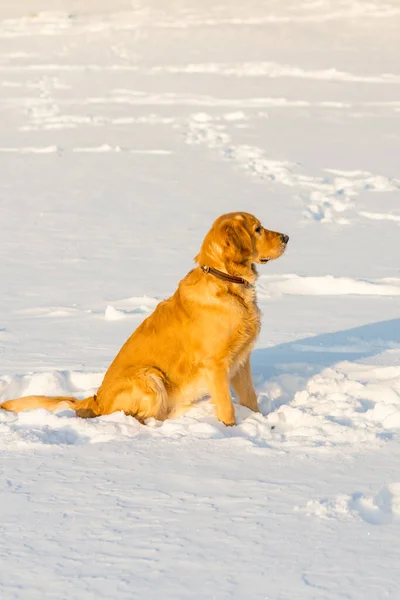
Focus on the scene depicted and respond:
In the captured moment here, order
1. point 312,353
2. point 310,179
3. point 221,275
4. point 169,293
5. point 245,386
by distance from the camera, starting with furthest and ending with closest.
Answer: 1. point 310,179
2. point 169,293
3. point 312,353
4. point 245,386
5. point 221,275

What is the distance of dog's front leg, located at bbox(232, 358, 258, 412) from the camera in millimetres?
4945

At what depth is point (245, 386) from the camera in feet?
16.2

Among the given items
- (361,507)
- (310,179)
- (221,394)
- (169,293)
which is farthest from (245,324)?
(310,179)

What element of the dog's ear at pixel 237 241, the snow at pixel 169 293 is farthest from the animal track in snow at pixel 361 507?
the dog's ear at pixel 237 241

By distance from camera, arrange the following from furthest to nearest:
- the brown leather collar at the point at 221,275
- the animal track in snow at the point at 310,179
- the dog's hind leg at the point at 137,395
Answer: the animal track in snow at the point at 310,179 → the brown leather collar at the point at 221,275 → the dog's hind leg at the point at 137,395

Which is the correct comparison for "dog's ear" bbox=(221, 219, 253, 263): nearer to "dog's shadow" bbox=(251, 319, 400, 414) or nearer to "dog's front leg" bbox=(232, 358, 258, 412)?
"dog's front leg" bbox=(232, 358, 258, 412)

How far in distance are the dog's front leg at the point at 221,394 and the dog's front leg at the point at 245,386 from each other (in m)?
0.23

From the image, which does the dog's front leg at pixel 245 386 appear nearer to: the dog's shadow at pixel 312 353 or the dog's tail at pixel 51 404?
the dog's shadow at pixel 312 353

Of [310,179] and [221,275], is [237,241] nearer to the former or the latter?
[221,275]

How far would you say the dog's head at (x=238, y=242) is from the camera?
4840 millimetres

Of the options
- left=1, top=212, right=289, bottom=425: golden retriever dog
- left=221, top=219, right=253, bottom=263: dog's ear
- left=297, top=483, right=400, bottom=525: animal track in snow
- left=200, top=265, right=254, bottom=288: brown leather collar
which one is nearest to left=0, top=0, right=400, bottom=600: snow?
left=297, top=483, right=400, bottom=525: animal track in snow

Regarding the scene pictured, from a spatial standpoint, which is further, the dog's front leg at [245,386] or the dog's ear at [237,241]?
the dog's front leg at [245,386]

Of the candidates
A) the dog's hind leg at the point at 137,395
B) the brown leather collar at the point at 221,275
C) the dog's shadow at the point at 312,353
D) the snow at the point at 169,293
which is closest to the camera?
the snow at the point at 169,293

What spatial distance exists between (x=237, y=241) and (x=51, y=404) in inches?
48.5
